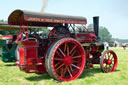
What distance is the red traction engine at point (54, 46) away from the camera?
495 centimetres

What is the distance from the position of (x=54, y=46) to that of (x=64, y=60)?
25.3 inches

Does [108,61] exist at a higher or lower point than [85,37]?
lower

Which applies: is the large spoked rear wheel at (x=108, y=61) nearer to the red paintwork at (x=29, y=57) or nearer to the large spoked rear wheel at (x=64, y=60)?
the large spoked rear wheel at (x=64, y=60)

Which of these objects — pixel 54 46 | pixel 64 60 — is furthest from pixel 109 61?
pixel 54 46

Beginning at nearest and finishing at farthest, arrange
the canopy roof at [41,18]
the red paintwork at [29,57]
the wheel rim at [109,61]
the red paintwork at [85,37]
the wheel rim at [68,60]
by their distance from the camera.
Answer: the canopy roof at [41,18]
the red paintwork at [29,57]
the wheel rim at [68,60]
the red paintwork at [85,37]
the wheel rim at [109,61]

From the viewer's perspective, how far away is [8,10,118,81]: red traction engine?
4.95 meters

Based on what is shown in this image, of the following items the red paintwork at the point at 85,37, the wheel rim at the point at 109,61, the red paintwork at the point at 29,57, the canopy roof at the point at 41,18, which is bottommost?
the wheel rim at the point at 109,61

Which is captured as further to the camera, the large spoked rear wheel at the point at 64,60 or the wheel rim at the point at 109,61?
the wheel rim at the point at 109,61

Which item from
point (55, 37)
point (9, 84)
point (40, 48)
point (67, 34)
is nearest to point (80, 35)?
point (67, 34)

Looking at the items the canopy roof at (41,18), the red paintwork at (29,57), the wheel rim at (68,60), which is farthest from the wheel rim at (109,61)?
the red paintwork at (29,57)

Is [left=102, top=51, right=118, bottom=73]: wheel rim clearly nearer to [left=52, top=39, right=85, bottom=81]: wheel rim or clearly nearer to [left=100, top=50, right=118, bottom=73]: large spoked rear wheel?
[left=100, top=50, right=118, bottom=73]: large spoked rear wheel

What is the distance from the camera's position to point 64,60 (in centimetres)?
527

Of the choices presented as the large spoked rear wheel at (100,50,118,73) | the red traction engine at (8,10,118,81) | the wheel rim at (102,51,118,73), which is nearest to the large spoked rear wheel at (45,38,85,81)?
the red traction engine at (8,10,118,81)

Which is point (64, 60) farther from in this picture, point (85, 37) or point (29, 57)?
point (85, 37)
